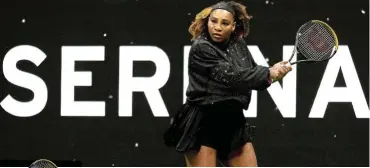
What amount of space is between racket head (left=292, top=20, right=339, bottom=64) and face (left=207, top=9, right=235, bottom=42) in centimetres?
40

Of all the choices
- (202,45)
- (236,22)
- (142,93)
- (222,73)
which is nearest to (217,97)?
(222,73)

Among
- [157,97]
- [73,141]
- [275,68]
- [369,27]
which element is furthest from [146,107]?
[275,68]

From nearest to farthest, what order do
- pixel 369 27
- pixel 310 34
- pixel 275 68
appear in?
1. pixel 275 68
2. pixel 310 34
3. pixel 369 27

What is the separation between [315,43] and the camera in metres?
5.66

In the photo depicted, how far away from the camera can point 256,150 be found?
731cm

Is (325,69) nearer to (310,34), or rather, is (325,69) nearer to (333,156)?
(333,156)

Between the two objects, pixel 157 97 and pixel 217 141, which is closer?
pixel 217 141

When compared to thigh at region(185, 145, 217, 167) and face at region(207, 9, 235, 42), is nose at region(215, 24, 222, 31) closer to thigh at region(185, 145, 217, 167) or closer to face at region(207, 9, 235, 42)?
face at region(207, 9, 235, 42)

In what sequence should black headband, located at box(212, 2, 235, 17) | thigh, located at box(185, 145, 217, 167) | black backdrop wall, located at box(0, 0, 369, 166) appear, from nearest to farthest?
thigh, located at box(185, 145, 217, 167)
black headband, located at box(212, 2, 235, 17)
black backdrop wall, located at box(0, 0, 369, 166)

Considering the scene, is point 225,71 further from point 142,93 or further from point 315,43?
point 142,93

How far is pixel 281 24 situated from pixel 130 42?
109cm

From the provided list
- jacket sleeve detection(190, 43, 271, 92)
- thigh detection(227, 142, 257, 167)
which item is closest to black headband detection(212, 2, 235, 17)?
jacket sleeve detection(190, 43, 271, 92)

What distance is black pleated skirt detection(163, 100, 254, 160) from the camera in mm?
5508

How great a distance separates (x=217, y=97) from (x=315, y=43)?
2.13 ft
